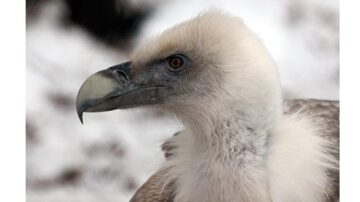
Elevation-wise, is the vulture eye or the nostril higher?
the vulture eye

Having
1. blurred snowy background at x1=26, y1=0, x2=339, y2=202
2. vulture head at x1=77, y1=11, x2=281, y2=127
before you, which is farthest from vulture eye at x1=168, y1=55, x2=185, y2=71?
blurred snowy background at x1=26, y1=0, x2=339, y2=202

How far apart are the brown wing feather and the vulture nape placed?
0.12m

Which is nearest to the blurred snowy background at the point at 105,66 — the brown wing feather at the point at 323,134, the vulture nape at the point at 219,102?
the brown wing feather at the point at 323,134

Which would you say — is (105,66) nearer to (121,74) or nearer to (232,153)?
(121,74)

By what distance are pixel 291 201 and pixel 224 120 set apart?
0.84ft

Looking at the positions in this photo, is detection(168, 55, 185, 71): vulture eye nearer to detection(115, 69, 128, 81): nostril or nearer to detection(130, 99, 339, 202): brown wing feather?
detection(115, 69, 128, 81): nostril

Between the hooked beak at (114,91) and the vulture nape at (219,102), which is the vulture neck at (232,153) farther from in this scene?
the hooked beak at (114,91)

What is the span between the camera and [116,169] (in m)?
1.63

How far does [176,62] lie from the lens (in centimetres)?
132

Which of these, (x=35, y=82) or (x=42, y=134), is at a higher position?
(x=35, y=82)

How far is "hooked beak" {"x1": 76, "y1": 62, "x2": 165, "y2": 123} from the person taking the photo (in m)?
1.27

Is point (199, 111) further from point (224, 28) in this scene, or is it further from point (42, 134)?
point (42, 134)

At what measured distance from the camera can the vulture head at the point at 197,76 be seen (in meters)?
1.27
